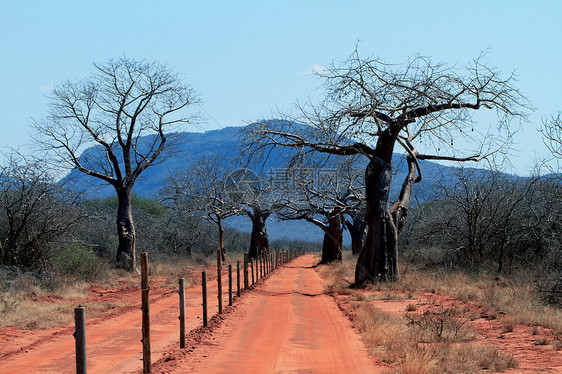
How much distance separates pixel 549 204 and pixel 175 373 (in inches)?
616

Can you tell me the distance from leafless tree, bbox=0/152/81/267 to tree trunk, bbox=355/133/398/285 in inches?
405

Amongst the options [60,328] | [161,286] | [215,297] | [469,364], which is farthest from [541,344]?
[161,286]

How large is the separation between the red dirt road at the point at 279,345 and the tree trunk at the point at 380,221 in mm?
4487

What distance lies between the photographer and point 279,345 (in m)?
9.70

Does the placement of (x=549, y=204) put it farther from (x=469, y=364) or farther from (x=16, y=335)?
(x=16, y=335)

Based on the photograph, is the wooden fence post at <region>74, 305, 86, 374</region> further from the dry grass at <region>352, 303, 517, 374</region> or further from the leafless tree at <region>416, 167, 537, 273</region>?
the leafless tree at <region>416, 167, 537, 273</region>

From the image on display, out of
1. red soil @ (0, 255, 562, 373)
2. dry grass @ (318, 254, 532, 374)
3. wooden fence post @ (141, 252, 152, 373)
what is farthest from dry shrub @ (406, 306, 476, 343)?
wooden fence post @ (141, 252, 152, 373)

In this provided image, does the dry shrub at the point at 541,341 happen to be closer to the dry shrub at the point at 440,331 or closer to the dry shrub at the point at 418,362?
the dry shrub at the point at 440,331

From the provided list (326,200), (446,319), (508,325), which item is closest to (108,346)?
(446,319)

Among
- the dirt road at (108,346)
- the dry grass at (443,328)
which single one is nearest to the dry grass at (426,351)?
the dry grass at (443,328)

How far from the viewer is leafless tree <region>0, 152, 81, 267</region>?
19.5 metres

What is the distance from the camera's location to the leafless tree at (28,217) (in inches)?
768

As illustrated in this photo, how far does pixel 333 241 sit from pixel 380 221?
18.2 m

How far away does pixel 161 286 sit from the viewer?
21844mm
